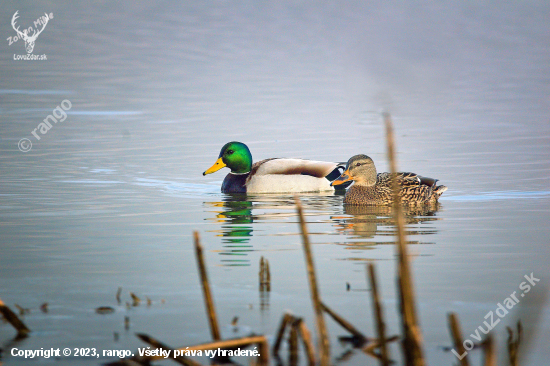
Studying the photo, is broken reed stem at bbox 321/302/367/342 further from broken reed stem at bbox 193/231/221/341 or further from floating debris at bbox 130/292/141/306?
floating debris at bbox 130/292/141/306

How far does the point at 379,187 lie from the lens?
1252 centimetres

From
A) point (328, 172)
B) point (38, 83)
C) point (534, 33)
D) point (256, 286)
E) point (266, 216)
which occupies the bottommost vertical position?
point (256, 286)

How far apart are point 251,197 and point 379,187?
2234 millimetres

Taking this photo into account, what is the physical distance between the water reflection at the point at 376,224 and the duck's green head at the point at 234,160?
2.80 m

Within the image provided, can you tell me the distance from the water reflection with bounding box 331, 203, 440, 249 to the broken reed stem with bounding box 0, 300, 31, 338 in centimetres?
405

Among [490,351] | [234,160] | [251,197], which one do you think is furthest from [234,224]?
[490,351]

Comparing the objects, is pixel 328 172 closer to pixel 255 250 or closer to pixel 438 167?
pixel 438 167

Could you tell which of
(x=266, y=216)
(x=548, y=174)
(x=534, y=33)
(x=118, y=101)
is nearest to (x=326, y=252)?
(x=266, y=216)

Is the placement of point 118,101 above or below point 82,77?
below

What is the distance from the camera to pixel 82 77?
108ft

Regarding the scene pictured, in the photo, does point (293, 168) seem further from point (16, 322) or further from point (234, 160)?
point (16, 322)

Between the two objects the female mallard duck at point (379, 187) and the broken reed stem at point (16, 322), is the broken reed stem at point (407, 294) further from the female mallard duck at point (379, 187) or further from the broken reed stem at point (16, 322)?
the female mallard duck at point (379, 187)

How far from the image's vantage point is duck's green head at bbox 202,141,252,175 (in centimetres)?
1472

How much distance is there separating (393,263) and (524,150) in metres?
9.74
